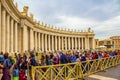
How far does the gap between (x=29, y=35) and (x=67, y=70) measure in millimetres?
41154

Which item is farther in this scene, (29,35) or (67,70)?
(29,35)

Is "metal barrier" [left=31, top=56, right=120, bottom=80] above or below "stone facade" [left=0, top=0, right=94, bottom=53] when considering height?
below

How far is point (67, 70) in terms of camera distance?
13.2 metres

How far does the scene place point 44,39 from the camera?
73.5m

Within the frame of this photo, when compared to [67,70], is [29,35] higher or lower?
higher

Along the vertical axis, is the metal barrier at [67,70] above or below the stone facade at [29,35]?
below

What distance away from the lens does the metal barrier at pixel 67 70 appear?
36.7ft

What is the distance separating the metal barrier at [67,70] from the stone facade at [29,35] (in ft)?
52.2

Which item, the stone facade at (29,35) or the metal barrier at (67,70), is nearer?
the metal barrier at (67,70)

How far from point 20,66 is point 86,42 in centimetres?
9846

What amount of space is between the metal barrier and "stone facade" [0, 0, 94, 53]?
1592 centimetres

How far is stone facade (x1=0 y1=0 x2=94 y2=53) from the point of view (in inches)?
1315

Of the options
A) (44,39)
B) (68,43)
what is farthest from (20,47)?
(68,43)

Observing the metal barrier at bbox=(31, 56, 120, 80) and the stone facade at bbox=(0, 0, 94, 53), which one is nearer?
the metal barrier at bbox=(31, 56, 120, 80)
